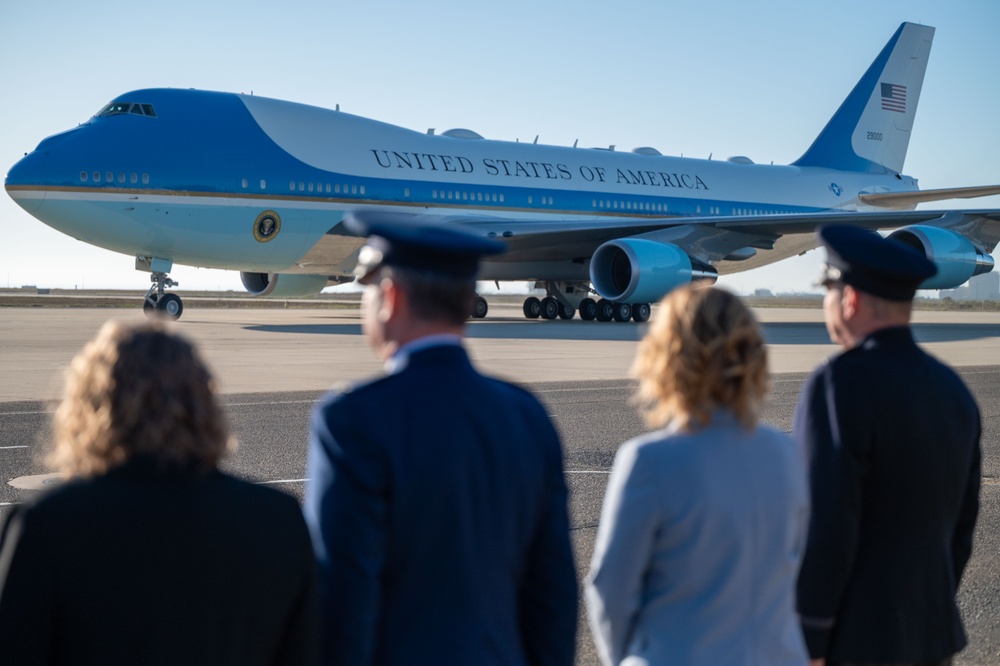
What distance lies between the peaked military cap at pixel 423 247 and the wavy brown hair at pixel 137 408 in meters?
0.48

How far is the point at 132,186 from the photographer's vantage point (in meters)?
19.2

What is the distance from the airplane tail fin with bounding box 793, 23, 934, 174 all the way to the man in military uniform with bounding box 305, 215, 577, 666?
104 ft

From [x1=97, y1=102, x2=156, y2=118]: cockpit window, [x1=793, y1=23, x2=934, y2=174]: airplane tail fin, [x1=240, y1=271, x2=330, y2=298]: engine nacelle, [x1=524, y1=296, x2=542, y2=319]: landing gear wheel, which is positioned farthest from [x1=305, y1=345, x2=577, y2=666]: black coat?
[x1=793, y1=23, x2=934, y2=174]: airplane tail fin

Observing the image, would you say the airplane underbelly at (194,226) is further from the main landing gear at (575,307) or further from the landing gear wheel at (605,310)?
the main landing gear at (575,307)

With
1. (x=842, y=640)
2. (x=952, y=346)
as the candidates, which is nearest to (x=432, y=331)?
(x=842, y=640)

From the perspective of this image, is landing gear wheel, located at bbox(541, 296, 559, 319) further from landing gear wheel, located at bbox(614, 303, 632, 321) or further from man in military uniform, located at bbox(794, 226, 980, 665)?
man in military uniform, located at bbox(794, 226, 980, 665)

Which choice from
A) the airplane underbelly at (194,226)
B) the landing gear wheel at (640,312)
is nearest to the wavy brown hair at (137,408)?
the airplane underbelly at (194,226)

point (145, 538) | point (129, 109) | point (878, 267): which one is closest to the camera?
point (145, 538)

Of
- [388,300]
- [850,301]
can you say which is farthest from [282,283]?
[388,300]

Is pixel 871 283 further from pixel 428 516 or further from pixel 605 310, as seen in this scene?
pixel 605 310

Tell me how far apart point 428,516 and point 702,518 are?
0.55 m

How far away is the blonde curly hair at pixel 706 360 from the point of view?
2291mm

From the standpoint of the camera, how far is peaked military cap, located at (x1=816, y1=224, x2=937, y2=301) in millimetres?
2809

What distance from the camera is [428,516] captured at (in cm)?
210
